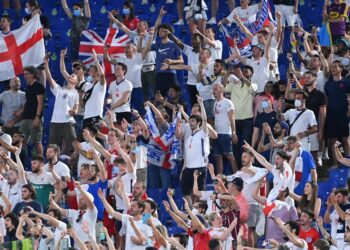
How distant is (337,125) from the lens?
81.9ft

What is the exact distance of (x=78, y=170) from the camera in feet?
82.5

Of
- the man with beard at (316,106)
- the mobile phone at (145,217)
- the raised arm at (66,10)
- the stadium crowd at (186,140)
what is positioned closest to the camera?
the mobile phone at (145,217)

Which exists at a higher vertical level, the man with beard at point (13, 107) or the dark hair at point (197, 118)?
the dark hair at point (197, 118)

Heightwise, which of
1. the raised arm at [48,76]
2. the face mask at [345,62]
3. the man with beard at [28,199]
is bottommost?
the man with beard at [28,199]

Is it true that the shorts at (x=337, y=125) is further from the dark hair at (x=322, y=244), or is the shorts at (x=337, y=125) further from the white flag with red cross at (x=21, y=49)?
the white flag with red cross at (x=21, y=49)

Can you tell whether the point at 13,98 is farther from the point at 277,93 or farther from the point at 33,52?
the point at 277,93

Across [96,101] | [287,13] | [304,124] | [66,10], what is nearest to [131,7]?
[66,10]

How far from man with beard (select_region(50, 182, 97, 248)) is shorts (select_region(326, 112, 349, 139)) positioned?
413 centimetres

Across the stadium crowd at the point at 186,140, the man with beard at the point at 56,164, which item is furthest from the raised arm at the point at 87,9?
the man with beard at the point at 56,164

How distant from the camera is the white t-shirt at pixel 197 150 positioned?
24359mm

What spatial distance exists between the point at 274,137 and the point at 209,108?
1.84m

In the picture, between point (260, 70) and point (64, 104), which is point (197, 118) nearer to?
point (260, 70)

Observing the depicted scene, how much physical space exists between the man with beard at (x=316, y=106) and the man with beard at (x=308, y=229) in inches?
143

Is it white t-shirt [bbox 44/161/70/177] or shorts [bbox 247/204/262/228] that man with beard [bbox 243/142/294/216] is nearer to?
shorts [bbox 247/204/262/228]
